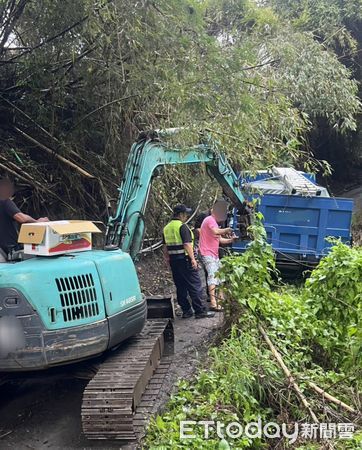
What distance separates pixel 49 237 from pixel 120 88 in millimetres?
3326

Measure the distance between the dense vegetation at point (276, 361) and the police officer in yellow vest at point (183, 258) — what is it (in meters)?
1.43

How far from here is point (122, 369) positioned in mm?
4133

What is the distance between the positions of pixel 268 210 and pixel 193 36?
13.7ft

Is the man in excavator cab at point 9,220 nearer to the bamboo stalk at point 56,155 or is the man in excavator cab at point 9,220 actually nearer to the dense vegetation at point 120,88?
the dense vegetation at point 120,88

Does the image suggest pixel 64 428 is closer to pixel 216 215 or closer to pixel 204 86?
pixel 204 86

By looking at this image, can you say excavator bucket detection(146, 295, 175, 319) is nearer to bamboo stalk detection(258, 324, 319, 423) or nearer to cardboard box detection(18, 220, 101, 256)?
bamboo stalk detection(258, 324, 319, 423)

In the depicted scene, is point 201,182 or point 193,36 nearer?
point 193,36

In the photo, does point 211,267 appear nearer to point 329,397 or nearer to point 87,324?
point 329,397

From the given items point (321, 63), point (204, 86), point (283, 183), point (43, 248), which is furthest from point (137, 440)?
point (321, 63)

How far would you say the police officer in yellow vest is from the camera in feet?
23.2

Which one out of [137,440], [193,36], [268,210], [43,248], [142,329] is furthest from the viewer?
[268,210]

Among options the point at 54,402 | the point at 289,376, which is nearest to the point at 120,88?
the point at 54,402

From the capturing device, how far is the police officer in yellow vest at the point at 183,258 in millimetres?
7074

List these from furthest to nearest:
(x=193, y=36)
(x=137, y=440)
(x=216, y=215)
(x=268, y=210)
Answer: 1. (x=268, y=210)
2. (x=216, y=215)
3. (x=193, y=36)
4. (x=137, y=440)
